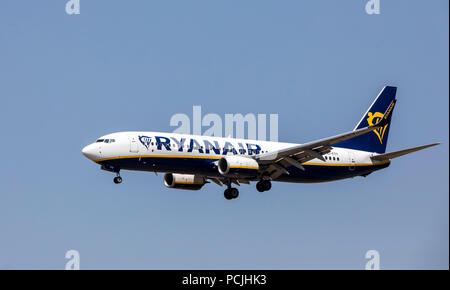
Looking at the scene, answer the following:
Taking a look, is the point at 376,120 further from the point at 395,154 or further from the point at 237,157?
the point at 237,157

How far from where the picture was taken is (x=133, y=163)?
6569cm

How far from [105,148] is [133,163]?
237 centimetres

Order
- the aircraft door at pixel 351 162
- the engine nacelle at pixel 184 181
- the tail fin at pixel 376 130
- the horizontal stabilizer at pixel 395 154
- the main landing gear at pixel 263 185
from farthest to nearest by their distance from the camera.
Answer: the tail fin at pixel 376 130 < the aircraft door at pixel 351 162 < the engine nacelle at pixel 184 181 < the main landing gear at pixel 263 185 < the horizontal stabilizer at pixel 395 154

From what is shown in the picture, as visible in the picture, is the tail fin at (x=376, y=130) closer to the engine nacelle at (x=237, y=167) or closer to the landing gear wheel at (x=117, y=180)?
the engine nacelle at (x=237, y=167)

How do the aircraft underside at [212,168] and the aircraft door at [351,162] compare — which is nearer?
the aircraft underside at [212,168]

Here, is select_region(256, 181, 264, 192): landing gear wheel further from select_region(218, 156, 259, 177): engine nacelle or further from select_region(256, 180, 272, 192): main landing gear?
select_region(218, 156, 259, 177): engine nacelle

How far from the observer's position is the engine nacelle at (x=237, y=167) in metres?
67.2

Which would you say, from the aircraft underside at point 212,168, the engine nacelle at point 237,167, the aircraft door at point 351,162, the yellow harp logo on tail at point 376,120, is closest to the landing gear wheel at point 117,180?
the aircraft underside at point 212,168

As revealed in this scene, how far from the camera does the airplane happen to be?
216 feet

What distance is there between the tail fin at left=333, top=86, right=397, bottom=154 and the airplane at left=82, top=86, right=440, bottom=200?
89 mm

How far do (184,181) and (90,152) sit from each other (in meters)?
11.2

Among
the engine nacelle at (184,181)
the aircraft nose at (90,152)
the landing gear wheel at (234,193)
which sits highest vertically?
the aircraft nose at (90,152)

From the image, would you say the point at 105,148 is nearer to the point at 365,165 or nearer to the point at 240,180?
Result: the point at 240,180
